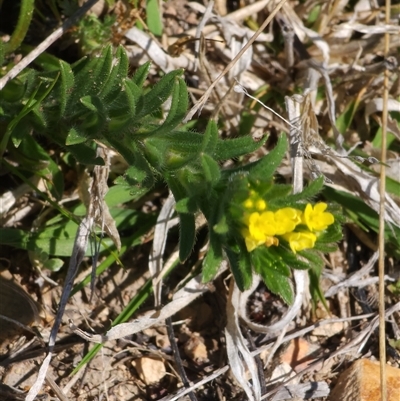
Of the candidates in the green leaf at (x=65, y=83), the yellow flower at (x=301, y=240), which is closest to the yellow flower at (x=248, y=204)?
the yellow flower at (x=301, y=240)

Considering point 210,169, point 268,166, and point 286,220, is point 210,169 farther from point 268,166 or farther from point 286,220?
point 286,220

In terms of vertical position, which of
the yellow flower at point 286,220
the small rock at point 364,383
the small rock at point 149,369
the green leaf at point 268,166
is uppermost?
the green leaf at point 268,166

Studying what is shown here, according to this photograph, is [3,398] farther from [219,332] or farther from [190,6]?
[190,6]

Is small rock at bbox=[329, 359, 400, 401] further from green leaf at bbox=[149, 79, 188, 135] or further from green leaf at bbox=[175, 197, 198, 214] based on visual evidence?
green leaf at bbox=[149, 79, 188, 135]

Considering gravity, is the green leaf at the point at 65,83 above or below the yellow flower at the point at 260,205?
above

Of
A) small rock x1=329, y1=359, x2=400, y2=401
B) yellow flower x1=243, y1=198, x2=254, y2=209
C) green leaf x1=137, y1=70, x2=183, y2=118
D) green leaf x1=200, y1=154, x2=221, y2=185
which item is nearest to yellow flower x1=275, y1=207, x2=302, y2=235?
yellow flower x1=243, y1=198, x2=254, y2=209

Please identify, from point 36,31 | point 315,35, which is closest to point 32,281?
point 36,31

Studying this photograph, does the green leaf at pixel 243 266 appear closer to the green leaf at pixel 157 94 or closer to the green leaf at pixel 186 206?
the green leaf at pixel 186 206
